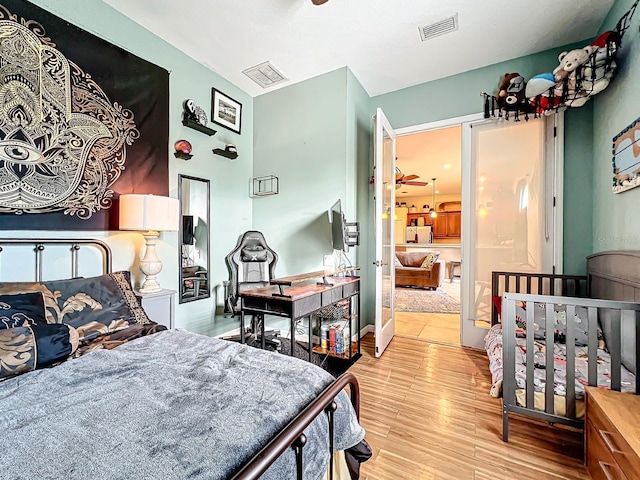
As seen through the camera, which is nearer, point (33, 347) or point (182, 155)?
point (33, 347)

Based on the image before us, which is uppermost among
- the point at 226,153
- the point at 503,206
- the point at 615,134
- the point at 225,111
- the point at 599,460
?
the point at 225,111

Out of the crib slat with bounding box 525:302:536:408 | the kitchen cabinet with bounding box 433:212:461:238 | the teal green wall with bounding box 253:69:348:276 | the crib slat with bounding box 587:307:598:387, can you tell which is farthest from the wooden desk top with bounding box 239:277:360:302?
the kitchen cabinet with bounding box 433:212:461:238

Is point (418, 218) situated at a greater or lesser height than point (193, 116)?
lesser

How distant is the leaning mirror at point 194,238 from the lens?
285 centimetres

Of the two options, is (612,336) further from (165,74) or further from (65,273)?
(165,74)

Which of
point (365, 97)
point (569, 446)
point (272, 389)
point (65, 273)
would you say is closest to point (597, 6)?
point (365, 97)

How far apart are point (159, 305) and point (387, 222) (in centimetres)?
239

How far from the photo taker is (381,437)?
1.67 meters

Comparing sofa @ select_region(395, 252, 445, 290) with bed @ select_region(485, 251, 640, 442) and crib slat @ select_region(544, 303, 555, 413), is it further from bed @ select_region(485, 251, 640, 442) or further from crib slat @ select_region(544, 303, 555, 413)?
crib slat @ select_region(544, 303, 555, 413)

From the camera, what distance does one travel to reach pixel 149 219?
6.98 feet

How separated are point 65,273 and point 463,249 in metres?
3.63

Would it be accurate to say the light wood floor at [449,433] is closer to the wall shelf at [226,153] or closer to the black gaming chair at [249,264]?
the black gaming chair at [249,264]

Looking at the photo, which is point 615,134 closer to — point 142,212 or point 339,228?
point 339,228

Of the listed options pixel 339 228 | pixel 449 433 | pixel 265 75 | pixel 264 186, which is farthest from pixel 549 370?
pixel 265 75
